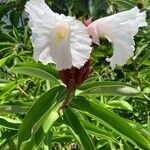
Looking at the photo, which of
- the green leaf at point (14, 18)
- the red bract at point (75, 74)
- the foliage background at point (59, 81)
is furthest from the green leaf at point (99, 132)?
the green leaf at point (14, 18)

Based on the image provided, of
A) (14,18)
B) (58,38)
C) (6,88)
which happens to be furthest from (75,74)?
(14,18)

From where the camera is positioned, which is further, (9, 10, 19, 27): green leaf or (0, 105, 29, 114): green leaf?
(9, 10, 19, 27): green leaf

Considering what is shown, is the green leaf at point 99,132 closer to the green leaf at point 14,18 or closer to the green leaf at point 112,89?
the green leaf at point 112,89

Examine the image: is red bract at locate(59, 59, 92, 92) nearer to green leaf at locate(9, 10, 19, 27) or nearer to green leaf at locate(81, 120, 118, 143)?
green leaf at locate(81, 120, 118, 143)

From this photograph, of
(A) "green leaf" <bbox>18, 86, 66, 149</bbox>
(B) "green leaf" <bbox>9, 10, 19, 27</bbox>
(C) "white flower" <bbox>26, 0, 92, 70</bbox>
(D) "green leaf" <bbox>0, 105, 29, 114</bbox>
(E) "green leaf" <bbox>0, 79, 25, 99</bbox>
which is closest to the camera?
(C) "white flower" <bbox>26, 0, 92, 70</bbox>

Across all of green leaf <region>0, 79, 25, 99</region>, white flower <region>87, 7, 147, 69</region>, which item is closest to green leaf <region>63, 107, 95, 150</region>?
white flower <region>87, 7, 147, 69</region>

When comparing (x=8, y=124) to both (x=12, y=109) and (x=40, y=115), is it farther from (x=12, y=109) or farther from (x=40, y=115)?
(x=40, y=115)
